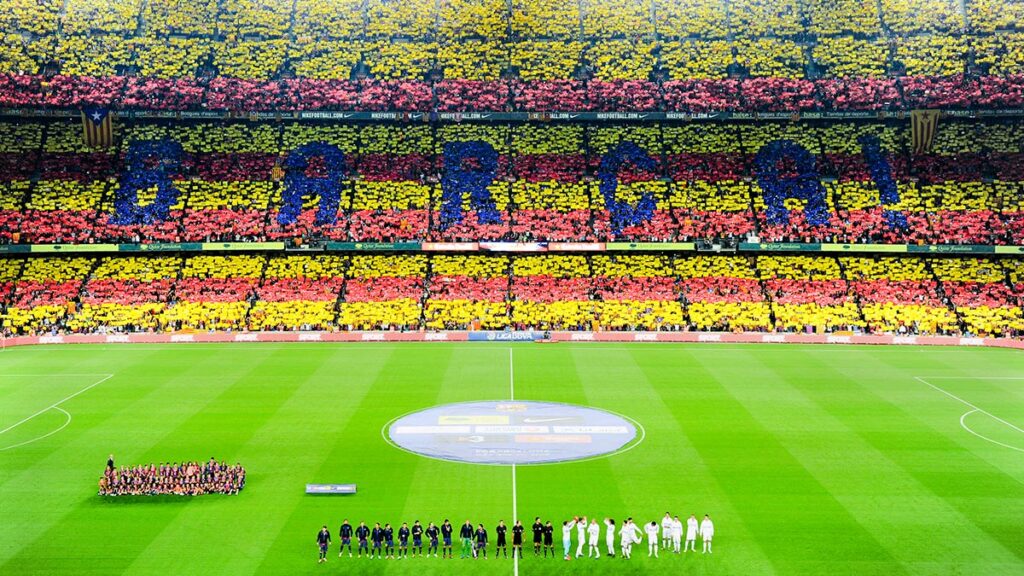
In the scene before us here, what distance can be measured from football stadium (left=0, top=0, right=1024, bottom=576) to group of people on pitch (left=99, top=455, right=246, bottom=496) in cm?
14

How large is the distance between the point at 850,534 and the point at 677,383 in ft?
67.3

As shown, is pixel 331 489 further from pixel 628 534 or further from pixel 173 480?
pixel 628 534

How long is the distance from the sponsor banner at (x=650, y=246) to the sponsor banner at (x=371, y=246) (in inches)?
598

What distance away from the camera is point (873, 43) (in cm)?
7812

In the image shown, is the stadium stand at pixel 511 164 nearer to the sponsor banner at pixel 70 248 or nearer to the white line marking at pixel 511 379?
the sponsor banner at pixel 70 248

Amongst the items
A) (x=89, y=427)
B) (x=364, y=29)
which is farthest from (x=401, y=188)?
(x=89, y=427)

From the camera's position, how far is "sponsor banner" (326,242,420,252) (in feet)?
222

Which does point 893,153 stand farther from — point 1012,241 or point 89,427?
point 89,427

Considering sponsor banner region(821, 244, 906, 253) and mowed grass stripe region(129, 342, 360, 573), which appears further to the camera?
sponsor banner region(821, 244, 906, 253)

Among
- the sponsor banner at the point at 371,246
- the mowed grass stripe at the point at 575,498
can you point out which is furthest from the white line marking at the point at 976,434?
the sponsor banner at the point at 371,246

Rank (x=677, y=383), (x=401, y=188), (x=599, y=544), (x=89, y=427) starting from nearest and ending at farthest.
Result: 1. (x=599, y=544)
2. (x=89, y=427)
3. (x=677, y=383)
4. (x=401, y=188)

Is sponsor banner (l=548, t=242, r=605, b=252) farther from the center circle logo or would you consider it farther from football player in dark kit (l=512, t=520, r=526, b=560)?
football player in dark kit (l=512, t=520, r=526, b=560)

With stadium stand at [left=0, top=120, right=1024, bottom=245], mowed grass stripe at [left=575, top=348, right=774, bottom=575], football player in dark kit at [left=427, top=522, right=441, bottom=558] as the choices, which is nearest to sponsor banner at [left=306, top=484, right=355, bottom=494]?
football player in dark kit at [left=427, top=522, right=441, bottom=558]

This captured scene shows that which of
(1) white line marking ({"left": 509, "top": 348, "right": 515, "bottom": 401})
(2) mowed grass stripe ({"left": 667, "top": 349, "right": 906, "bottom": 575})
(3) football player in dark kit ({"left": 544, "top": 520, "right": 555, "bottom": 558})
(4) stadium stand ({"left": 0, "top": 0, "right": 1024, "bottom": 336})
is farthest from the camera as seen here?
(4) stadium stand ({"left": 0, "top": 0, "right": 1024, "bottom": 336})
